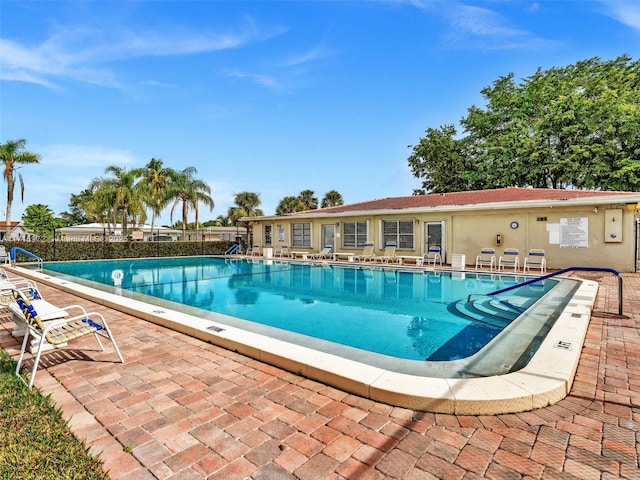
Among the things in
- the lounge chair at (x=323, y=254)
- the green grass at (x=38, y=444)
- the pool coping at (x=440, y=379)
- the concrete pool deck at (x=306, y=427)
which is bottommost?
the concrete pool deck at (x=306, y=427)

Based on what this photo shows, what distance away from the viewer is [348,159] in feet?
80.9

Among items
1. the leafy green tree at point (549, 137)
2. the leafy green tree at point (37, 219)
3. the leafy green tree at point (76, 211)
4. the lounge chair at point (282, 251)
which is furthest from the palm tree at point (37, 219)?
the leafy green tree at point (549, 137)

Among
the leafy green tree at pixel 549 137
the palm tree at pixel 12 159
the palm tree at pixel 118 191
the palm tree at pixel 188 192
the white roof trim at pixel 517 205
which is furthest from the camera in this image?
the palm tree at pixel 188 192

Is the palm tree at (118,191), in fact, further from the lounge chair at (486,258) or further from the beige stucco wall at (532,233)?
the lounge chair at (486,258)

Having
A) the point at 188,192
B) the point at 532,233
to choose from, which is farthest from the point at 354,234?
the point at 188,192

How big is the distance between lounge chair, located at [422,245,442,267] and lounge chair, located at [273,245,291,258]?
8.29 m

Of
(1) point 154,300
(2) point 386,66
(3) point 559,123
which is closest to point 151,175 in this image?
(2) point 386,66

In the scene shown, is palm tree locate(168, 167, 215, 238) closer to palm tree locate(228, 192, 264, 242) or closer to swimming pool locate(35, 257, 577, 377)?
palm tree locate(228, 192, 264, 242)

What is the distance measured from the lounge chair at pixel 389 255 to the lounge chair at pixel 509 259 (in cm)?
433

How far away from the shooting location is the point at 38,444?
217 centimetres

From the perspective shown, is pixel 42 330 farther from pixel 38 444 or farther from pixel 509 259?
pixel 509 259

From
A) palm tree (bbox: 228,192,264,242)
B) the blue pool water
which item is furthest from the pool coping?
palm tree (bbox: 228,192,264,242)

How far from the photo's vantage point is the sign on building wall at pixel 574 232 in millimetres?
12617

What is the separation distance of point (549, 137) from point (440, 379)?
24.3 meters
